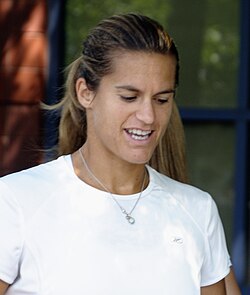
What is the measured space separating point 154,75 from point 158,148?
0.55 meters

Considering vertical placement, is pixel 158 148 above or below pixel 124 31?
below

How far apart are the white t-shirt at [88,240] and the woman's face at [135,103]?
17cm

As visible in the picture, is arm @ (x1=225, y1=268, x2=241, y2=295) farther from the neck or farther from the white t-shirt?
the neck

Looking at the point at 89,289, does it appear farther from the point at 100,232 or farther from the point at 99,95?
the point at 99,95

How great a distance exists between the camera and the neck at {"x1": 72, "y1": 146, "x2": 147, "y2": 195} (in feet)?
9.61

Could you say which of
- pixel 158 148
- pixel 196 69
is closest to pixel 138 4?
pixel 196 69

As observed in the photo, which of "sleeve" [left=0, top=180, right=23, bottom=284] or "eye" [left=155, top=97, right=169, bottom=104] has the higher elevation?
"eye" [left=155, top=97, right=169, bottom=104]

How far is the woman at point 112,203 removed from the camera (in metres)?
2.74

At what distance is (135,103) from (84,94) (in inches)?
8.4

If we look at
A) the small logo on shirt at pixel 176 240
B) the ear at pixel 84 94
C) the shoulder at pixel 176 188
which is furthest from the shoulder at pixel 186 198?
the ear at pixel 84 94

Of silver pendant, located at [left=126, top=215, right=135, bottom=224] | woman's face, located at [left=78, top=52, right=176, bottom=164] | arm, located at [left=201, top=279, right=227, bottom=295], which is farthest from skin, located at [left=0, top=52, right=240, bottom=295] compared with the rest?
arm, located at [left=201, top=279, right=227, bottom=295]

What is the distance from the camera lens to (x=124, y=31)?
113 inches

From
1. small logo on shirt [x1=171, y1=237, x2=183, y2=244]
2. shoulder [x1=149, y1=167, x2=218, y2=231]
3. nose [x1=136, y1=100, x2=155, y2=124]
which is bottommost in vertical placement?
small logo on shirt [x1=171, y1=237, x2=183, y2=244]

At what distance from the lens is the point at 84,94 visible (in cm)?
293
